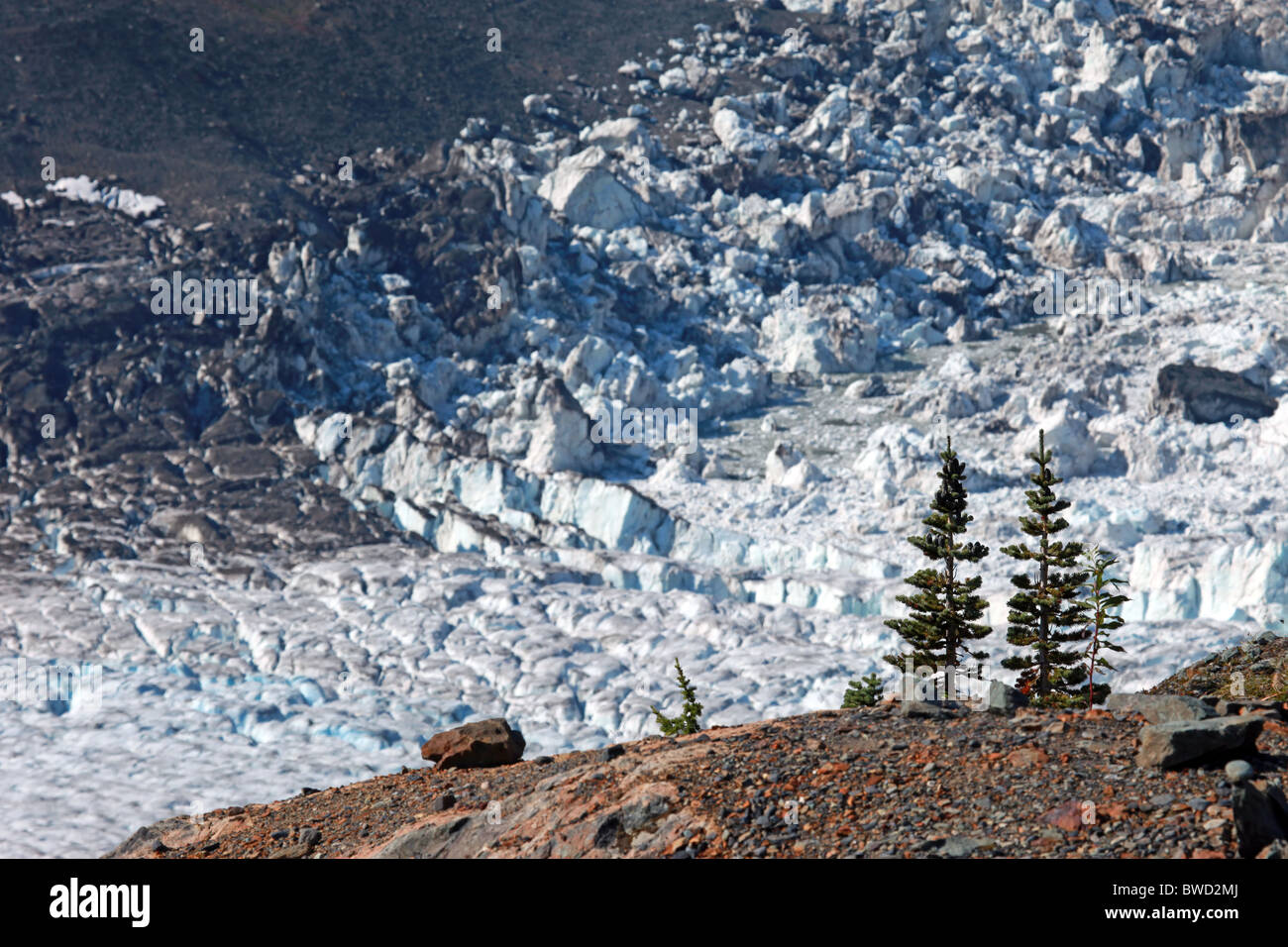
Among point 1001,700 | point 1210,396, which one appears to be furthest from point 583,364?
point 1001,700

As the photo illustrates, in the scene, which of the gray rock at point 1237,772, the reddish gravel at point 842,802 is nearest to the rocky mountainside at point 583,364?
the reddish gravel at point 842,802

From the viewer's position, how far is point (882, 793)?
56.2 feet

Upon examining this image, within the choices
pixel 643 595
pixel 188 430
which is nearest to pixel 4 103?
pixel 188 430

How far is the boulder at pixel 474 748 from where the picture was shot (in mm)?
25641

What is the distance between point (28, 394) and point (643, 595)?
247ft

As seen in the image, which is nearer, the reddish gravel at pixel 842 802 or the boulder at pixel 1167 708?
the reddish gravel at pixel 842 802

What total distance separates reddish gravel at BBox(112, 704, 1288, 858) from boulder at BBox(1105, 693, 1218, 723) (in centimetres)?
37

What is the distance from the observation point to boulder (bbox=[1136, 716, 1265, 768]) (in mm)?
16266

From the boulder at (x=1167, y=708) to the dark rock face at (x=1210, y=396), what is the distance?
97.2 meters

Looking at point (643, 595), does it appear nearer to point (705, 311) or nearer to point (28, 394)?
point (705, 311)

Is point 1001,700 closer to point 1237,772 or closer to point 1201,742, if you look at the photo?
point 1201,742

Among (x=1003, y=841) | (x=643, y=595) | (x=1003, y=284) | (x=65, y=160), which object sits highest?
(x=65, y=160)

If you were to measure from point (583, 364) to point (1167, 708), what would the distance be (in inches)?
4216

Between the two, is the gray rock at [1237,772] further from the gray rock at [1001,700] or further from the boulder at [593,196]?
the boulder at [593,196]
